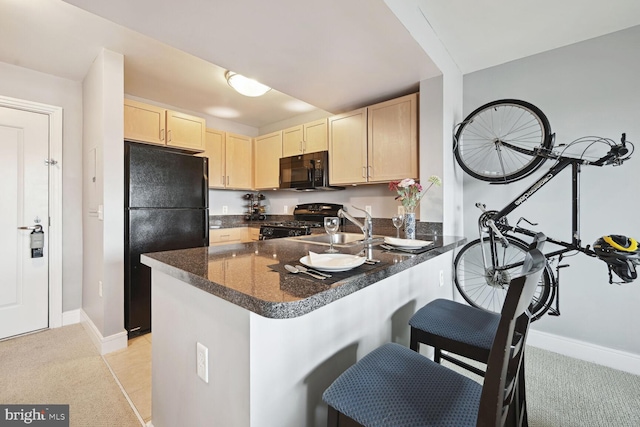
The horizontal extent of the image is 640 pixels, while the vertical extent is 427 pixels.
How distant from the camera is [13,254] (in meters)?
2.60

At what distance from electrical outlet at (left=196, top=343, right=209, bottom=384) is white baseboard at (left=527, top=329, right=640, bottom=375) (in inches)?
105

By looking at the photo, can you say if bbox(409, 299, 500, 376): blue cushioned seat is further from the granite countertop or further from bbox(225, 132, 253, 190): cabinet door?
bbox(225, 132, 253, 190): cabinet door

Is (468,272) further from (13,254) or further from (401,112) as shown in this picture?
(13,254)

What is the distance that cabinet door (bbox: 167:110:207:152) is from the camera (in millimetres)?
3107

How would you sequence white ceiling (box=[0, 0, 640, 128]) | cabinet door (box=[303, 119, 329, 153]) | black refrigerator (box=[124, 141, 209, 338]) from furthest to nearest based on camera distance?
cabinet door (box=[303, 119, 329, 153]) → black refrigerator (box=[124, 141, 209, 338]) → white ceiling (box=[0, 0, 640, 128])

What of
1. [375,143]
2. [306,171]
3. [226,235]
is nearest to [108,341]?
[226,235]

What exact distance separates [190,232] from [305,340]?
2277mm

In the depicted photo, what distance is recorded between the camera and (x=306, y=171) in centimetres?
330

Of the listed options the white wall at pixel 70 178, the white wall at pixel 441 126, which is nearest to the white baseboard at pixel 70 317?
the white wall at pixel 70 178

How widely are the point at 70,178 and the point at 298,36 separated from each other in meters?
2.86

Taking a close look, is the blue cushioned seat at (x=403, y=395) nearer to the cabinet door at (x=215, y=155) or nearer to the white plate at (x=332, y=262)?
the white plate at (x=332, y=262)

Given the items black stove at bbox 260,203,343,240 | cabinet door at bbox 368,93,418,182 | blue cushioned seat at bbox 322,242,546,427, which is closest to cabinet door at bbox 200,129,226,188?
black stove at bbox 260,203,343,240

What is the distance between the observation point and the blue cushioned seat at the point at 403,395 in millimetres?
721

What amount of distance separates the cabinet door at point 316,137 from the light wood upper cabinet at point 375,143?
0.15 m
